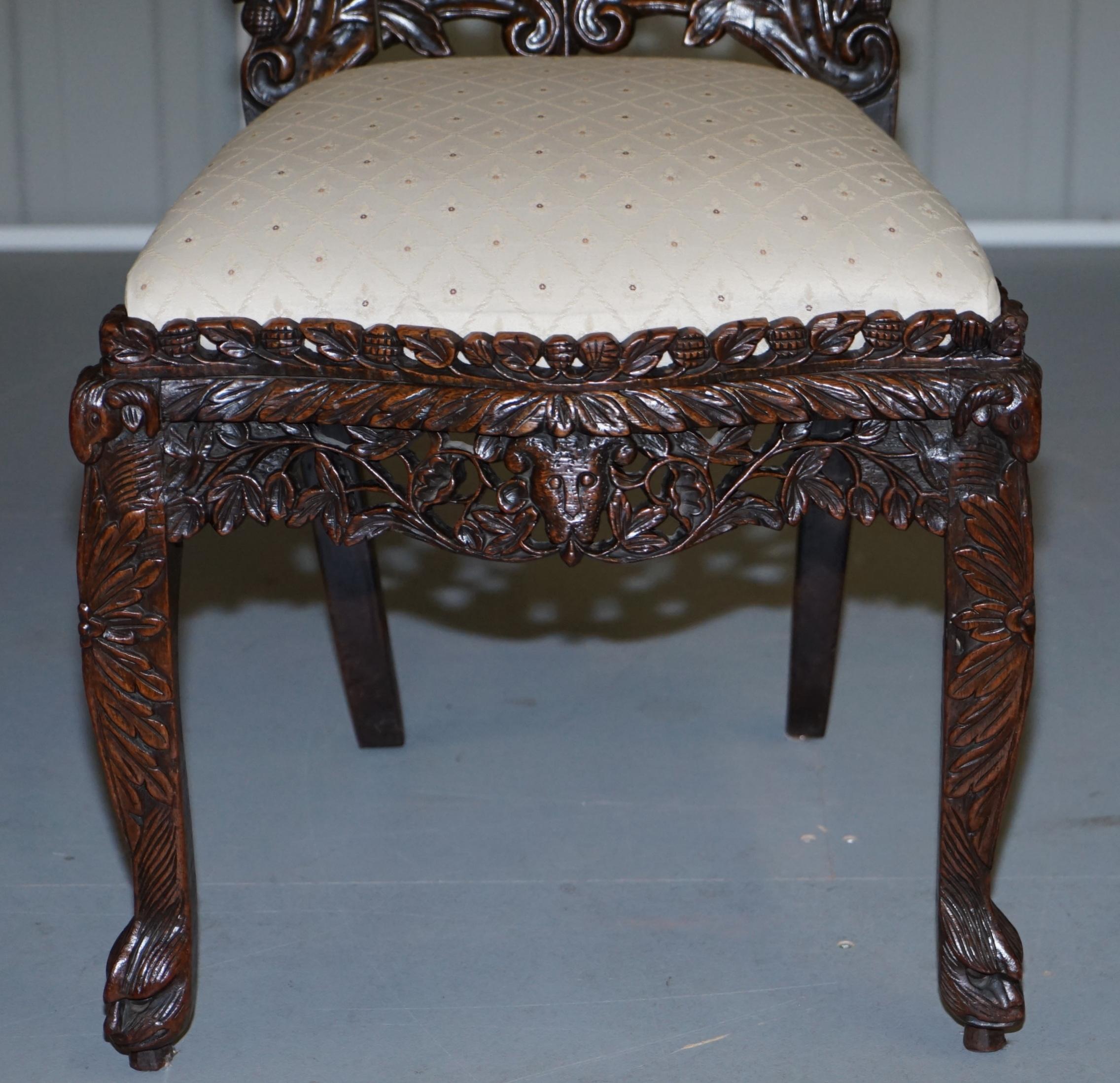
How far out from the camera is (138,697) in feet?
A: 2.85

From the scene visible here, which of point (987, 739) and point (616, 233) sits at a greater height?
point (616, 233)

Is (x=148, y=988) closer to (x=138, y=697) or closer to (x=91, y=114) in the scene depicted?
(x=138, y=697)

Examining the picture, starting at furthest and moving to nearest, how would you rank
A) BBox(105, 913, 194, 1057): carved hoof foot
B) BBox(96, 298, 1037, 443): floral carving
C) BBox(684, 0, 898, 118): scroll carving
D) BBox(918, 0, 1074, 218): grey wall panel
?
1. BBox(918, 0, 1074, 218): grey wall panel
2. BBox(684, 0, 898, 118): scroll carving
3. BBox(105, 913, 194, 1057): carved hoof foot
4. BBox(96, 298, 1037, 443): floral carving

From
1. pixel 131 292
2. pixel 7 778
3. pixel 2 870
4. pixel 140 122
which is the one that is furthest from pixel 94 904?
pixel 140 122

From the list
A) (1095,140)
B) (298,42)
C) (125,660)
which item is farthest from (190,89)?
(125,660)

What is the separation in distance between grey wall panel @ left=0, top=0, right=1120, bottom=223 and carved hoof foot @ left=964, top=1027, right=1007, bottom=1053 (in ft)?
12.4

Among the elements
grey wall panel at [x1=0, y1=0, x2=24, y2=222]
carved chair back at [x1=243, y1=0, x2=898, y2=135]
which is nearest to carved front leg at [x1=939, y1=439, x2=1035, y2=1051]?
carved chair back at [x1=243, y1=0, x2=898, y2=135]

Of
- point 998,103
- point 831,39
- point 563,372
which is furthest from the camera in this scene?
point 998,103

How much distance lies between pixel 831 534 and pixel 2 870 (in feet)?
2.30

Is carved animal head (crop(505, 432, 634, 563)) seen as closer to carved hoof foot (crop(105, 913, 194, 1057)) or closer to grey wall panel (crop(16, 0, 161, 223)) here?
carved hoof foot (crop(105, 913, 194, 1057))

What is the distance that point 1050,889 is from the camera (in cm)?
112

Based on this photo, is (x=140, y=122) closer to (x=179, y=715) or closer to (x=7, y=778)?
(x=7, y=778)

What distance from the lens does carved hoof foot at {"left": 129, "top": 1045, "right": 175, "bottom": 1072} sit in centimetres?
93

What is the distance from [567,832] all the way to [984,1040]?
1.26 ft
